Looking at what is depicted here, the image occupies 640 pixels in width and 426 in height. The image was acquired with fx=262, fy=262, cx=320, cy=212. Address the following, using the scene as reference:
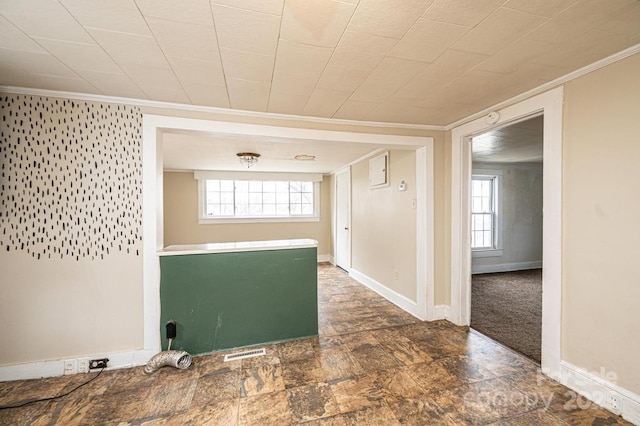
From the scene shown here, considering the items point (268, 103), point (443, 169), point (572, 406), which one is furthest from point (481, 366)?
point (268, 103)

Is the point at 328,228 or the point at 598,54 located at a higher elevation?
the point at 598,54

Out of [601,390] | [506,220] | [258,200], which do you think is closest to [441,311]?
[601,390]

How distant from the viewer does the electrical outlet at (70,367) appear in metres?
2.10

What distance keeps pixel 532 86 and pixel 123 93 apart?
3236 mm

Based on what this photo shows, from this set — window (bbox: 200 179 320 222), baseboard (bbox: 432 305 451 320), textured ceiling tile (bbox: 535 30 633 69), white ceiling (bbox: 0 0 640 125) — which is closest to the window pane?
window (bbox: 200 179 320 222)

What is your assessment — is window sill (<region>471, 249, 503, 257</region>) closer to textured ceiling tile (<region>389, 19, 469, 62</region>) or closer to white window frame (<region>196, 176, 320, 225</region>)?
white window frame (<region>196, 176, 320, 225</region>)

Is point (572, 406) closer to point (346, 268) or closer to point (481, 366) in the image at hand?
point (481, 366)

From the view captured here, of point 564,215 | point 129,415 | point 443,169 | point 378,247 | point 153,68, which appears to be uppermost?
point 153,68

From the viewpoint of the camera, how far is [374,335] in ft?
9.02

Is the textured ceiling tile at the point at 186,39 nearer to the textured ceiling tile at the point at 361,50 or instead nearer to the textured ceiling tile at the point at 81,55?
the textured ceiling tile at the point at 81,55

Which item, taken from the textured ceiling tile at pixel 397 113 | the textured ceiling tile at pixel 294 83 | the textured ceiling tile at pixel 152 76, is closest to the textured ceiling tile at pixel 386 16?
the textured ceiling tile at pixel 294 83

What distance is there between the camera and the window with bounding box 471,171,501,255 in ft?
18.2

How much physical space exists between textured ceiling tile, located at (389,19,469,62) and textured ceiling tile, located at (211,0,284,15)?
2.28 feet

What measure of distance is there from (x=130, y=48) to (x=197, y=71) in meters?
0.37
